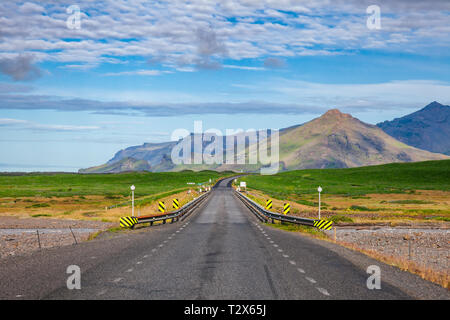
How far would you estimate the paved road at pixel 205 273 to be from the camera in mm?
11406

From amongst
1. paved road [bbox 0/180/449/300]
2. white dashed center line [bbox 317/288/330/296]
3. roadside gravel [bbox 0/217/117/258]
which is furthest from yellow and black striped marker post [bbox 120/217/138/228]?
white dashed center line [bbox 317/288/330/296]

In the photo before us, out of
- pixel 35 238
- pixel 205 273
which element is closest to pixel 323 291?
pixel 205 273

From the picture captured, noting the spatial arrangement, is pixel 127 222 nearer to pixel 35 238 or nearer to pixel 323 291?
pixel 35 238

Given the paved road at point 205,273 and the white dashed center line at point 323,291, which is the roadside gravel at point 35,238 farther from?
the white dashed center line at point 323,291

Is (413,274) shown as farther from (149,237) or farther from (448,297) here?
(149,237)

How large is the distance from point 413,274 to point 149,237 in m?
15.1

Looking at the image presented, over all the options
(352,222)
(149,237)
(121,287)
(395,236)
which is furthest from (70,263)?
(352,222)

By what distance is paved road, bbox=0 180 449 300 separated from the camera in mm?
11406

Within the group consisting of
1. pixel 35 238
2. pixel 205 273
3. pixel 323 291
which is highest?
pixel 323 291

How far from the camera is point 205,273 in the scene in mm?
14289

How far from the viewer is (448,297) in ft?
37.4

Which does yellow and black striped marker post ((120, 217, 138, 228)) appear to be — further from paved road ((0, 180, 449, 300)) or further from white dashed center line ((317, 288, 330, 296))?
white dashed center line ((317, 288, 330, 296))

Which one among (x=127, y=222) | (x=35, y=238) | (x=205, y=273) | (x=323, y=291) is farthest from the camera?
(x=127, y=222)

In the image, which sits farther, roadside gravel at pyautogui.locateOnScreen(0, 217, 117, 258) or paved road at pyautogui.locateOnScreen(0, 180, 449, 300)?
Result: roadside gravel at pyautogui.locateOnScreen(0, 217, 117, 258)
